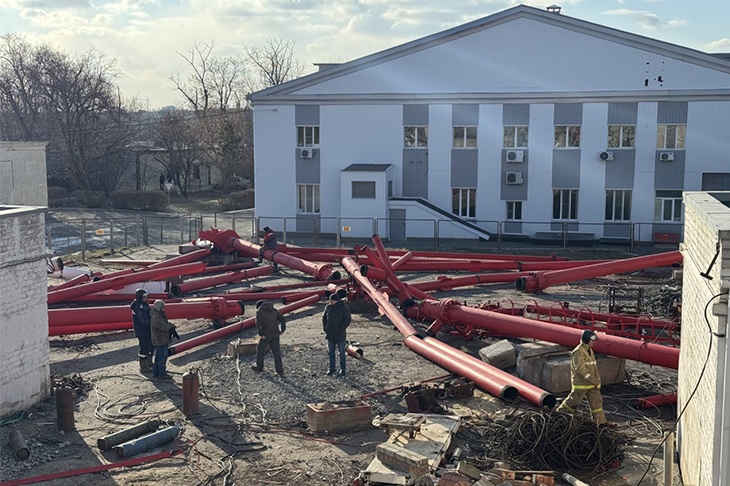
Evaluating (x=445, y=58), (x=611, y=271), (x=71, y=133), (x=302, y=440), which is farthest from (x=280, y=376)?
(x=71, y=133)

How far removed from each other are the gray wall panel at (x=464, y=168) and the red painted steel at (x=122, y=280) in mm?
15293

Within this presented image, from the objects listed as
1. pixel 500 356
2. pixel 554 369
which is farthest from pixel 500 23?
pixel 554 369

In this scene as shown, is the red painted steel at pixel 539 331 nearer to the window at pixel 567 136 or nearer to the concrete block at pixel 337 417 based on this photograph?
the concrete block at pixel 337 417

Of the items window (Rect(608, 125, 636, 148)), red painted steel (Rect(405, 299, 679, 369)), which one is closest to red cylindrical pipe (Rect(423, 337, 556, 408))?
red painted steel (Rect(405, 299, 679, 369))

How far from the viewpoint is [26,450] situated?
1159 cm

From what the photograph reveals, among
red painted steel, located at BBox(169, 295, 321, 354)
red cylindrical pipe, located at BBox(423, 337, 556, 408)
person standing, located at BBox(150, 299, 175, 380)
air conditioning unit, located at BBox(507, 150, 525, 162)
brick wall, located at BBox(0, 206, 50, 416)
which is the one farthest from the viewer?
air conditioning unit, located at BBox(507, 150, 525, 162)

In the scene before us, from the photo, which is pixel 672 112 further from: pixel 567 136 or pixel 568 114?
pixel 567 136

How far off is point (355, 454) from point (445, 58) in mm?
26613

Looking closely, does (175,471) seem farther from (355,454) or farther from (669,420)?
(669,420)

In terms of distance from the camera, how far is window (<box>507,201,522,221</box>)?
36.0 meters

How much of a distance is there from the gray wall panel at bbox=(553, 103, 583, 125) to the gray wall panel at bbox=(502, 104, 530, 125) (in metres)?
1.18

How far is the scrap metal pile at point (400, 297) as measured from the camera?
15.1m

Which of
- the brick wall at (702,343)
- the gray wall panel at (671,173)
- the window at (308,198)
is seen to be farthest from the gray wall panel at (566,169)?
the brick wall at (702,343)

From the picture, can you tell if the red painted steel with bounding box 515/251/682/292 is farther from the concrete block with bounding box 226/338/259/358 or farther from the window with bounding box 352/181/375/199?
the window with bounding box 352/181/375/199
